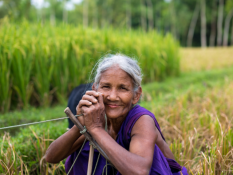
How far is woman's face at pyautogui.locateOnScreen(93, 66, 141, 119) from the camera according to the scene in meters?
1.51

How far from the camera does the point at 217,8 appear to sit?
38281 mm

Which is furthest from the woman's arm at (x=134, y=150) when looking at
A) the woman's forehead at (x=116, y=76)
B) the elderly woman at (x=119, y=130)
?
the woman's forehead at (x=116, y=76)

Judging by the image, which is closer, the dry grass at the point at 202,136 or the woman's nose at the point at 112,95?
the woman's nose at the point at 112,95

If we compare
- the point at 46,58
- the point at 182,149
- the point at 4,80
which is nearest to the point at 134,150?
Result: the point at 182,149

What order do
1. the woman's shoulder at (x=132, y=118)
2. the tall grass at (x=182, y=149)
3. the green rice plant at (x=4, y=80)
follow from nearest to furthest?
the woman's shoulder at (x=132, y=118), the tall grass at (x=182, y=149), the green rice plant at (x=4, y=80)

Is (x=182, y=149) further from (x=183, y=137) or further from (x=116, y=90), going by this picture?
(x=116, y=90)

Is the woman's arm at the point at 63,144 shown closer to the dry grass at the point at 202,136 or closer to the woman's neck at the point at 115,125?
the woman's neck at the point at 115,125

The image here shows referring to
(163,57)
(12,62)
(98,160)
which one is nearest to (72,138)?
(98,160)

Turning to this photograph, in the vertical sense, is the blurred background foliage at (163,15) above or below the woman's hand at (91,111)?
above

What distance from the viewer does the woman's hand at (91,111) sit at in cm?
135

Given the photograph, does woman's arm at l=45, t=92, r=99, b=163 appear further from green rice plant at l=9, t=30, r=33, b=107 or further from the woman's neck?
green rice plant at l=9, t=30, r=33, b=107

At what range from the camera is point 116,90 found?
4.98ft

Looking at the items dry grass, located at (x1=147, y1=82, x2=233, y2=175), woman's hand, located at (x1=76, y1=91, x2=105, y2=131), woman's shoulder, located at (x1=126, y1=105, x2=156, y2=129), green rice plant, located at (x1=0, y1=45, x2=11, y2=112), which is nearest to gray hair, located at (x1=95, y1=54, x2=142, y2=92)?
woman's shoulder, located at (x1=126, y1=105, x2=156, y2=129)

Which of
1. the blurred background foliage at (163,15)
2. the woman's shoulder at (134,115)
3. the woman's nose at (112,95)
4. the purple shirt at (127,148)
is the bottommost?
the purple shirt at (127,148)
